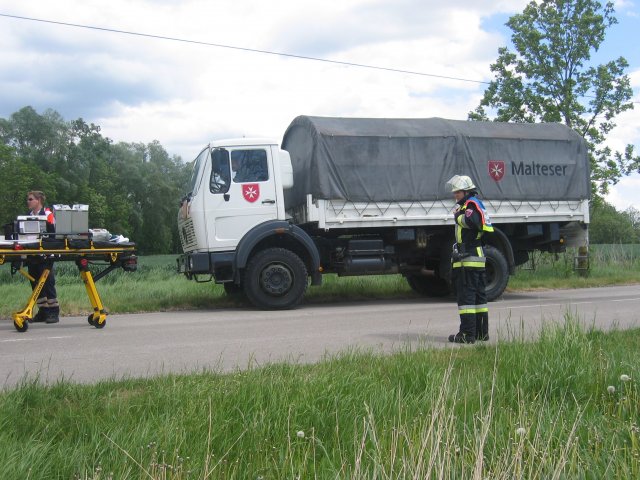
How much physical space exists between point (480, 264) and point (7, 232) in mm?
6423

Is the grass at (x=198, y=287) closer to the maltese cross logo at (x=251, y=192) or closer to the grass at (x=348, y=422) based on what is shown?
the maltese cross logo at (x=251, y=192)

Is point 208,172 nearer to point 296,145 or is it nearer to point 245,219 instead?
point 245,219

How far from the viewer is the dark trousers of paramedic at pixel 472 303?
8016 mm

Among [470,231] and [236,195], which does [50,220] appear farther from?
[470,231]

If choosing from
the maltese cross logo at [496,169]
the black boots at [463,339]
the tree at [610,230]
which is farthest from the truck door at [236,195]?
the tree at [610,230]

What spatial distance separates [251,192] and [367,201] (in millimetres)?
2180

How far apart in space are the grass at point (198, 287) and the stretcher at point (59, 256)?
246cm

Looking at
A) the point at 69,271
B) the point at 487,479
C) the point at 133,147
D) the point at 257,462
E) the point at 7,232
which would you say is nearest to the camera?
the point at 487,479

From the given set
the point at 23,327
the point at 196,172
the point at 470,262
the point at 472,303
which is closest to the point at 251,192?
the point at 196,172

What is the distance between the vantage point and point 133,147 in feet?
275

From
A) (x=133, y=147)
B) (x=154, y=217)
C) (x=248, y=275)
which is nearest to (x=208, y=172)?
(x=248, y=275)

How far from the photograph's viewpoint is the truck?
1256 cm

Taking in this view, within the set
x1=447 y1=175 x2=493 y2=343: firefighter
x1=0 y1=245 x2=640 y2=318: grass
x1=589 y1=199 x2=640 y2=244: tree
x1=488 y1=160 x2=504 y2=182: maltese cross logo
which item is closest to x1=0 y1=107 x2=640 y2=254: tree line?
x1=589 y1=199 x2=640 y2=244: tree

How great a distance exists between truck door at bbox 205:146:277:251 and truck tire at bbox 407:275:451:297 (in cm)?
430
